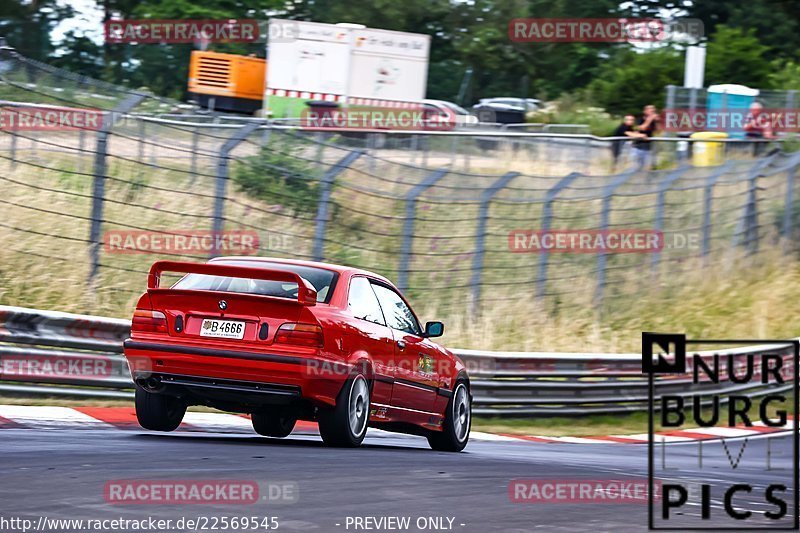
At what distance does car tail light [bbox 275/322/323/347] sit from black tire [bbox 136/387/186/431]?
112 cm

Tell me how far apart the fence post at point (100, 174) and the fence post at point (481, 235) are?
5.05m

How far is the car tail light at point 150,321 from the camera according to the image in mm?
9508

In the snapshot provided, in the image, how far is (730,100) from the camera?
33125 mm

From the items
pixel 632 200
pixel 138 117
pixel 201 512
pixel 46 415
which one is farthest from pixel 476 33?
pixel 201 512

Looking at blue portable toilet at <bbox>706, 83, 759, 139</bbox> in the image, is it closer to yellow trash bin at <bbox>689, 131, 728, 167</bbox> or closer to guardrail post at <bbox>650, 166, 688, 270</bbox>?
yellow trash bin at <bbox>689, 131, 728, 167</bbox>

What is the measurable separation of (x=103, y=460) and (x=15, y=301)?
733cm

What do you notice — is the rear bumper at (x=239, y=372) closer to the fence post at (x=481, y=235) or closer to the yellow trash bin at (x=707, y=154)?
the fence post at (x=481, y=235)

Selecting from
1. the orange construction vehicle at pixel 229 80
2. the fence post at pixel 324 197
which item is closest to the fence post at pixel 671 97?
the orange construction vehicle at pixel 229 80

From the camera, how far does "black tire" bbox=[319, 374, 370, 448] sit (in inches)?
376

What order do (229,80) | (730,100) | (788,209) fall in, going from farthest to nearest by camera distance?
(229,80), (730,100), (788,209)

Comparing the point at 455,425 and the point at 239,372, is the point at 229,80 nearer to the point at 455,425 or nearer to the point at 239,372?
the point at 455,425

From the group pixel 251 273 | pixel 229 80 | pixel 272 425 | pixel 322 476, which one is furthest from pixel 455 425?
pixel 229 80

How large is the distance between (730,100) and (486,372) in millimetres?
19515
